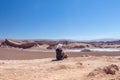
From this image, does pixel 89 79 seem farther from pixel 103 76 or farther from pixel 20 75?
pixel 20 75

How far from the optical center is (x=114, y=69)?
1470 cm

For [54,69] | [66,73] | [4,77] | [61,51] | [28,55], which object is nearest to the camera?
[4,77]

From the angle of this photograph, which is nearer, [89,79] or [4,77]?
[89,79]

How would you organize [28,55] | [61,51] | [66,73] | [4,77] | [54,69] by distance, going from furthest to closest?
1. [28,55]
2. [61,51]
3. [54,69]
4. [66,73]
5. [4,77]

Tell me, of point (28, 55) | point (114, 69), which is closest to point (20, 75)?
point (114, 69)

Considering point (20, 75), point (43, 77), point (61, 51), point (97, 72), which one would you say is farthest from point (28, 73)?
point (61, 51)

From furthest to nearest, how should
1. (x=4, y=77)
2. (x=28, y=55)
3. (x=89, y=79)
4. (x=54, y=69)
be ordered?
(x=28, y=55), (x=54, y=69), (x=4, y=77), (x=89, y=79)

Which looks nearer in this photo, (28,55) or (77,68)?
(77,68)

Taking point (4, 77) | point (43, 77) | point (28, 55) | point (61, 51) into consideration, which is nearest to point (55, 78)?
point (43, 77)

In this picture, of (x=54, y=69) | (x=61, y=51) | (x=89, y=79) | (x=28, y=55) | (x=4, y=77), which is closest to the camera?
(x=89, y=79)

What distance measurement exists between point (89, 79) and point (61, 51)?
12405 millimetres

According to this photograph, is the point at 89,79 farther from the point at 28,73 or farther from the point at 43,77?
the point at 28,73

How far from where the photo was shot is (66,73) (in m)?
15.6

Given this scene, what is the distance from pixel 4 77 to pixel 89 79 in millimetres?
4795
